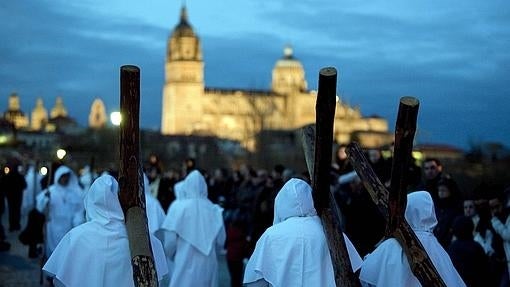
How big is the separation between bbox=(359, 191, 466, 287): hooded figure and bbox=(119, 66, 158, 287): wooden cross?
1778 mm

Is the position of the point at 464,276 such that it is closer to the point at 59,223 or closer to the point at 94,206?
the point at 94,206

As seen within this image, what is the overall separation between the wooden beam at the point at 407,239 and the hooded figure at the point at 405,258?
13 centimetres

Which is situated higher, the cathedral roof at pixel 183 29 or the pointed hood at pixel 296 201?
the cathedral roof at pixel 183 29

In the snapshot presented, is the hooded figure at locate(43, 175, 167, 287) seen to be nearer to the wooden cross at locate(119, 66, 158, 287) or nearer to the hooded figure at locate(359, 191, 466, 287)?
the wooden cross at locate(119, 66, 158, 287)

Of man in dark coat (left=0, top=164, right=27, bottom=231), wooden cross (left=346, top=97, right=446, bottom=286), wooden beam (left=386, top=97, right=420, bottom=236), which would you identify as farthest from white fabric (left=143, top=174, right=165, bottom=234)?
man in dark coat (left=0, top=164, right=27, bottom=231)

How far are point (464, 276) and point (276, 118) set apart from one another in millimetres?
162969

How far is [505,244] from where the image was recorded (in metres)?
A: 11.2

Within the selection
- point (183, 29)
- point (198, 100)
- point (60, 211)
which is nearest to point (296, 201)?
point (60, 211)

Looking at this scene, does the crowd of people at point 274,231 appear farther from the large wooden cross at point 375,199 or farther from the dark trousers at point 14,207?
the dark trousers at point 14,207

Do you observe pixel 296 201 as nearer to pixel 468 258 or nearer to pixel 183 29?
pixel 468 258

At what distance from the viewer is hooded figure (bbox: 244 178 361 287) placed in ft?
26.4

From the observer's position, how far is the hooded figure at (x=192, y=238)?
515 inches

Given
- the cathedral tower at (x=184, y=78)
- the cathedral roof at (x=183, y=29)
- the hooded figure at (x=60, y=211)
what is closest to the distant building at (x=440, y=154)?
the hooded figure at (x=60, y=211)

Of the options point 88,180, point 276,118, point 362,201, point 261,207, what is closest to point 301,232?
point 362,201
